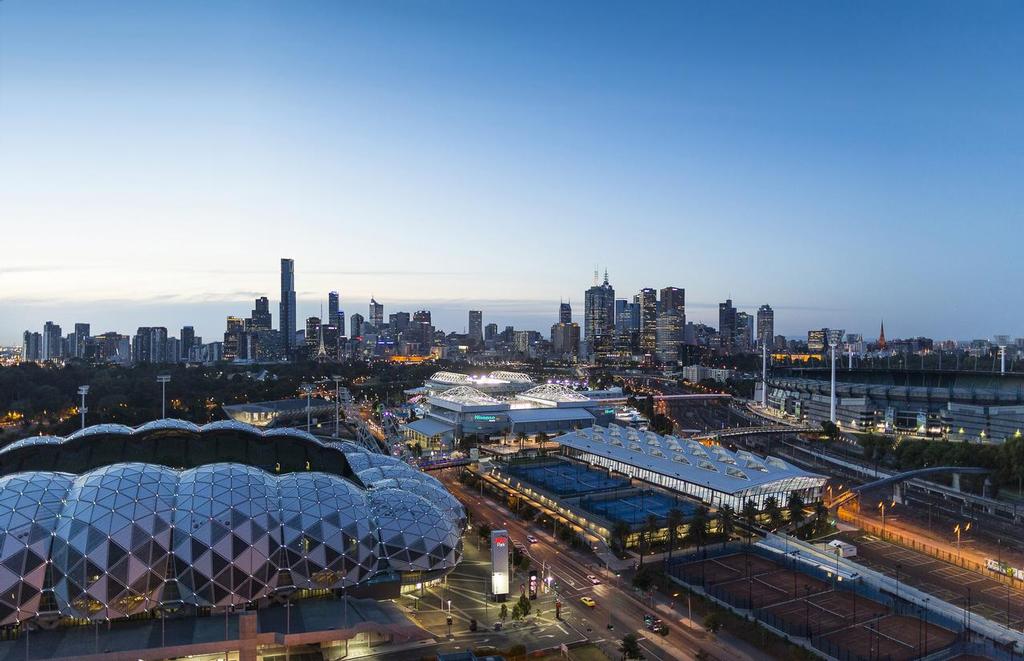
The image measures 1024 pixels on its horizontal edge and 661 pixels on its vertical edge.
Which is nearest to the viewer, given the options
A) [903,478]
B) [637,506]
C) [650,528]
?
[650,528]

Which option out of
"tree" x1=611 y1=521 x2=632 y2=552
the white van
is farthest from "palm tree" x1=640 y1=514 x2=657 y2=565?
the white van

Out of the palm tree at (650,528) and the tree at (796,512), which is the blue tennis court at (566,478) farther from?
the tree at (796,512)

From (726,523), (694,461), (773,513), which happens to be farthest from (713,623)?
(694,461)

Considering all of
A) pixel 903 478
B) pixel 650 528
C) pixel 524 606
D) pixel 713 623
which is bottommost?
pixel 903 478

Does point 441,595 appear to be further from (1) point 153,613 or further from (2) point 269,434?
(2) point 269,434

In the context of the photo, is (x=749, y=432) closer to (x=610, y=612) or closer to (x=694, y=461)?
(x=694, y=461)

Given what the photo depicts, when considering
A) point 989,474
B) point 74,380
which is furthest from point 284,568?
point 74,380

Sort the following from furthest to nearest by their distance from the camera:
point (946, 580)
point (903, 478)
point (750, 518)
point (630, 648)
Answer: point (903, 478) < point (750, 518) < point (946, 580) < point (630, 648)
